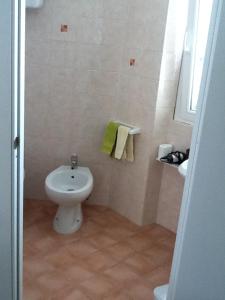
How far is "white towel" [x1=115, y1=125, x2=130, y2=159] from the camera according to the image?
282 cm

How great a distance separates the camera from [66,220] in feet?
9.05

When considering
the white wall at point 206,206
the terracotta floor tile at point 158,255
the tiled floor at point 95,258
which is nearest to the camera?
the white wall at point 206,206

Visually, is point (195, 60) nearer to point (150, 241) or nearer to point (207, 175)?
point (150, 241)

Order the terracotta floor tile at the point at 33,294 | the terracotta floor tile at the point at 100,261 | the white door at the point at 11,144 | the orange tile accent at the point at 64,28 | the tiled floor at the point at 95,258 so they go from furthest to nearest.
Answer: the orange tile accent at the point at 64,28
the terracotta floor tile at the point at 100,261
the tiled floor at the point at 95,258
the terracotta floor tile at the point at 33,294
the white door at the point at 11,144

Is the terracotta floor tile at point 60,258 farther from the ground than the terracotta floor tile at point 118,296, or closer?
closer

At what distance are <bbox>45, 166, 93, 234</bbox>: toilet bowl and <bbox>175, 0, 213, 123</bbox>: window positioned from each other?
3.18ft

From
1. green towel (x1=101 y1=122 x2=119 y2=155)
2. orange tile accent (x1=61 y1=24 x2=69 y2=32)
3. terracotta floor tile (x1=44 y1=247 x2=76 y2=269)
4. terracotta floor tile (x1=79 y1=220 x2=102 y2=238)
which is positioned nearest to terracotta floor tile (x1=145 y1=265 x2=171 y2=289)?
terracotta floor tile (x1=44 y1=247 x2=76 y2=269)

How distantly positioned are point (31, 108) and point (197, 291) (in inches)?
91.1

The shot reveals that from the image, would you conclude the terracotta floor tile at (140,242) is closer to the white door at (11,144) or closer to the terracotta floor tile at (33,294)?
the terracotta floor tile at (33,294)

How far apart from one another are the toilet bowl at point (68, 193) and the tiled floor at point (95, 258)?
0.09m

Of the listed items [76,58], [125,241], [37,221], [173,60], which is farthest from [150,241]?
[76,58]

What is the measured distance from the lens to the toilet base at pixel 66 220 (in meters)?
2.76

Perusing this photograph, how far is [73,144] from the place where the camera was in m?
3.16

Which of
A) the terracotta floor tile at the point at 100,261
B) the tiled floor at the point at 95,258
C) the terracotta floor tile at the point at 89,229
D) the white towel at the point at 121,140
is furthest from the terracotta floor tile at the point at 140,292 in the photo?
the white towel at the point at 121,140
